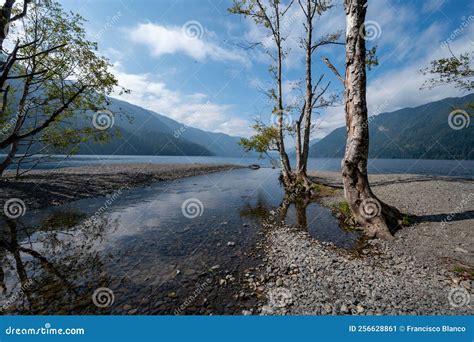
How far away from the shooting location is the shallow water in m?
5.81

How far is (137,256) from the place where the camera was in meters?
8.62

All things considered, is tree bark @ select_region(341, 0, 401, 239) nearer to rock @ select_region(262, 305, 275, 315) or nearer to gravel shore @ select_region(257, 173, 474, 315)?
gravel shore @ select_region(257, 173, 474, 315)

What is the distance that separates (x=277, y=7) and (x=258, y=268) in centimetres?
2602

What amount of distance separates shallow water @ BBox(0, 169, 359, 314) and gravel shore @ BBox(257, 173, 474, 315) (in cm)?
101

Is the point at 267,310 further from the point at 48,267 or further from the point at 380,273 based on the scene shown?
the point at 48,267

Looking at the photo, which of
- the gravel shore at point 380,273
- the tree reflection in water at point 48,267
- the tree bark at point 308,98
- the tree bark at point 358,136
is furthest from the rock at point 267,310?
the tree bark at point 308,98

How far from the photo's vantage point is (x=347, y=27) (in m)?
10.0

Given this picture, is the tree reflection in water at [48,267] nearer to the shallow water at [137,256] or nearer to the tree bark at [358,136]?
the shallow water at [137,256]

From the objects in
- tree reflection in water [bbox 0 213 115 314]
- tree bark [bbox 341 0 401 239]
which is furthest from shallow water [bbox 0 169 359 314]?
tree bark [bbox 341 0 401 239]

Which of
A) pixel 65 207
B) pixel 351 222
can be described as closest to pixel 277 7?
pixel 351 222

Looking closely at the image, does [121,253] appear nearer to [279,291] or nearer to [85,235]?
[85,235]

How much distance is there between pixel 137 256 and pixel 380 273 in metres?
9.12

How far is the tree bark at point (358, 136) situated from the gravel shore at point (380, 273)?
1.04m

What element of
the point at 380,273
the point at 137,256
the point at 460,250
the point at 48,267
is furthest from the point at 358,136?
the point at 48,267
